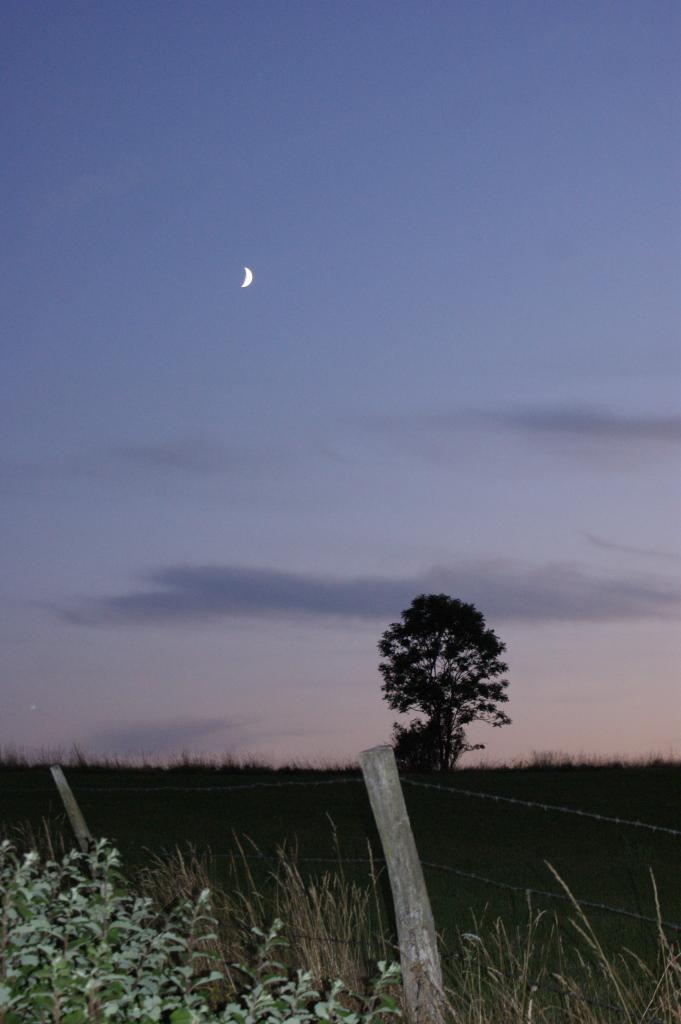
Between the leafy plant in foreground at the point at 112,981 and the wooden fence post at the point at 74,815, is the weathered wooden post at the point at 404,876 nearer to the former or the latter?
the leafy plant in foreground at the point at 112,981

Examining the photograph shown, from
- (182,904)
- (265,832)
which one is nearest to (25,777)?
(265,832)

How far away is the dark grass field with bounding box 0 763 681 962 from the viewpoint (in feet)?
30.6

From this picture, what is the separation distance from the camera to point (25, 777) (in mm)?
24078

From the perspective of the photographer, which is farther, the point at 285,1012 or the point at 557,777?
the point at 557,777

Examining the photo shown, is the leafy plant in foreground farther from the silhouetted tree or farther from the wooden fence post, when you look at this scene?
the silhouetted tree

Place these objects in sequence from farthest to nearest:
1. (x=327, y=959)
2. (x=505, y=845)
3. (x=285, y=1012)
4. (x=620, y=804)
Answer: (x=620, y=804) < (x=505, y=845) < (x=327, y=959) < (x=285, y=1012)

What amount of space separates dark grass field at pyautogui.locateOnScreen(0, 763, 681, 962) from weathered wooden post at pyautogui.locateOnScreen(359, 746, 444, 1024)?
5.62 ft

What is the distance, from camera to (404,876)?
4.99 meters

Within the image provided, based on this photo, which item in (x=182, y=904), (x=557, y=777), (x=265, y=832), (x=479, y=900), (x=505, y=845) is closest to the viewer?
(x=182, y=904)

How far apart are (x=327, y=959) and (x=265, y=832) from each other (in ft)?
28.2

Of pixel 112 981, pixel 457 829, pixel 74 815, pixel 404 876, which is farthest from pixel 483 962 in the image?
pixel 457 829

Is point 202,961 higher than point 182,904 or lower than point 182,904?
lower

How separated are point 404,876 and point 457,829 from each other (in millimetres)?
9787

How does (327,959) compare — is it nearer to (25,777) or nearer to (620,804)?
(620,804)
